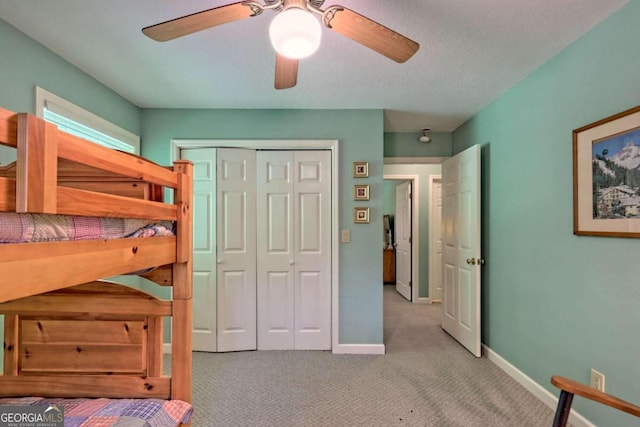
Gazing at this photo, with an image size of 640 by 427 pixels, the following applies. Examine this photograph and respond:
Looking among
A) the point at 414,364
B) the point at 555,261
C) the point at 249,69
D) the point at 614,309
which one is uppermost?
the point at 249,69

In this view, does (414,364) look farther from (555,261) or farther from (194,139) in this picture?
(194,139)

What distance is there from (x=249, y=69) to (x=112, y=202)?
153 cm

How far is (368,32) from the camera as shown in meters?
1.25

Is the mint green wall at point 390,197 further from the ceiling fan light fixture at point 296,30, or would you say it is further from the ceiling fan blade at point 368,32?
the ceiling fan light fixture at point 296,30

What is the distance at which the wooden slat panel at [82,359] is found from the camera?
4.55 ft

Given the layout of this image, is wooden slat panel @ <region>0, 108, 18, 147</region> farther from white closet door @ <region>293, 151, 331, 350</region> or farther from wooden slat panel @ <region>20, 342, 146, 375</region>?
white closet door @ <region>293, 151, 331, 350</region>

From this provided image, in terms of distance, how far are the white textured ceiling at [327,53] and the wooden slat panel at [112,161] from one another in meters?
0.89

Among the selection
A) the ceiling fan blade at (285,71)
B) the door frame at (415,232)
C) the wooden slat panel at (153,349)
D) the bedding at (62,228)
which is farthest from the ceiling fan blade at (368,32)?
the door frame at (415,232)

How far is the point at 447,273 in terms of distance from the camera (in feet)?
11.1

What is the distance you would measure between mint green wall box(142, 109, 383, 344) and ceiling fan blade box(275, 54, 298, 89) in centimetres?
128

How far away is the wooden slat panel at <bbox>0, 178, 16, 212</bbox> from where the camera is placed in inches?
27.5

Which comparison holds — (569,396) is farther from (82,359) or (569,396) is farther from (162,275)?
(82,359)

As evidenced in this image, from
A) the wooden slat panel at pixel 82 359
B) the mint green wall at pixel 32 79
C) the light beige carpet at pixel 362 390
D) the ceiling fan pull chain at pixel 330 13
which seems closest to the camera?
the ceiling fan pull chain at pixel 330 13

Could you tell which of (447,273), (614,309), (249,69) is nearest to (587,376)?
(614,309)
